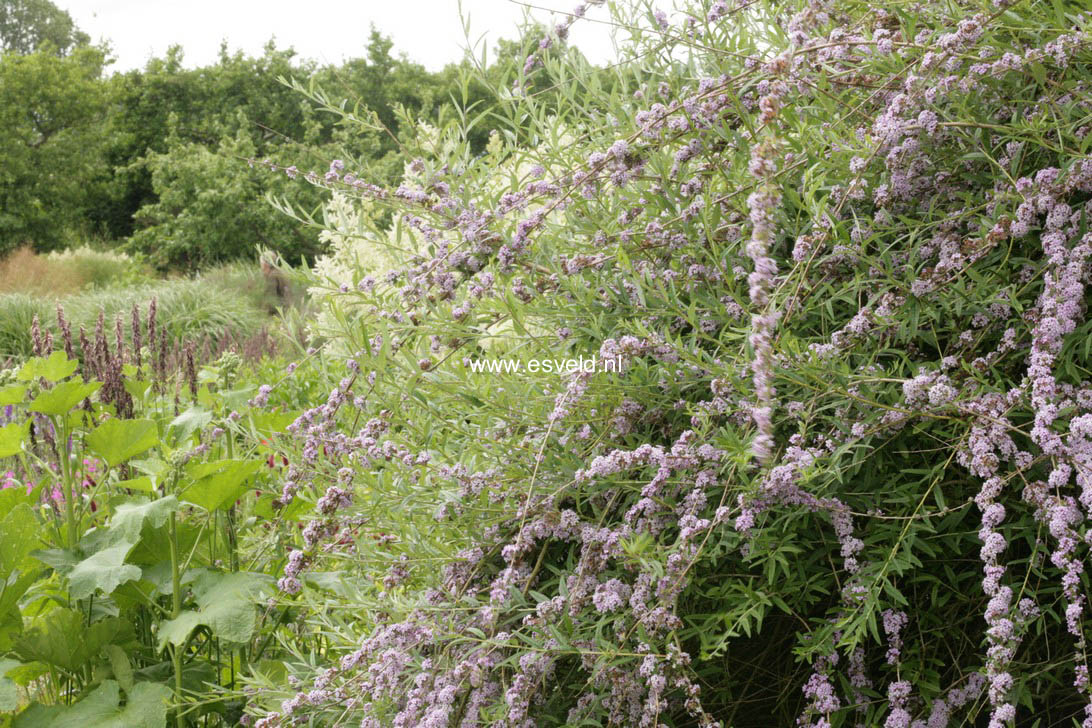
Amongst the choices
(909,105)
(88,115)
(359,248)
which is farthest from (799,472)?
(88,115)

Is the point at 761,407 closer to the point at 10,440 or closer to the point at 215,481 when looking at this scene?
the point at 215,481

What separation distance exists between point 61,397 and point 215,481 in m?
0.49

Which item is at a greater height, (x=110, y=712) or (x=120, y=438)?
(x=120, y=438)

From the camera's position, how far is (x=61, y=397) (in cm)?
242

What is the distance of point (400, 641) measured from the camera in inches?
63.4

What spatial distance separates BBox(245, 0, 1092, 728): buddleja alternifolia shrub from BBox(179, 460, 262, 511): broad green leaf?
1.66 ft

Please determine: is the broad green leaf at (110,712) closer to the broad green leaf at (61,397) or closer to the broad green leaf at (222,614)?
the broad green leaf at (222,614)

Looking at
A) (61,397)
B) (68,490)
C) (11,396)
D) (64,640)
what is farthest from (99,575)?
(11,396)

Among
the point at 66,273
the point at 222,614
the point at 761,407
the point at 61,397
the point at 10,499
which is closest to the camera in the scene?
the point at 761,407

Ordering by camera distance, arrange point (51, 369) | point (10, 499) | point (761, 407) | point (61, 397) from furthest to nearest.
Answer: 1. point (10, 499)
2. point (51, 369)
3. point (61, 397)
4. point (761, 407)

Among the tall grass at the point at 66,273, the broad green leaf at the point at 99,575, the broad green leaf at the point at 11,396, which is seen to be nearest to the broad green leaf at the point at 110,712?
the broad green leaf at the point at 99,575

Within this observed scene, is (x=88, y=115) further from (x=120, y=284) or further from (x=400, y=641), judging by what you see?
(x=400, y=641)

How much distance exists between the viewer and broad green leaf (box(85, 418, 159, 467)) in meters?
2.46

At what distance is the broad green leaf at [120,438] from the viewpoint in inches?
96.7
